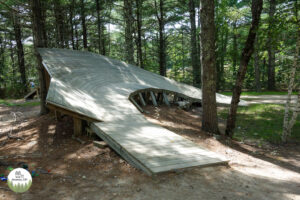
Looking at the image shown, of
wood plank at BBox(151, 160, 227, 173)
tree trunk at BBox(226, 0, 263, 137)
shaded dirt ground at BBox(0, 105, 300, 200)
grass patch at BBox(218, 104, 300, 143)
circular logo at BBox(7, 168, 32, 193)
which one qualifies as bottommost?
grass patch at BBox(218, 104, 300, 143)

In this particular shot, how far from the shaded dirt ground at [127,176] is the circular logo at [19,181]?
0.36ft

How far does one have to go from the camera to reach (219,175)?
13.0ft

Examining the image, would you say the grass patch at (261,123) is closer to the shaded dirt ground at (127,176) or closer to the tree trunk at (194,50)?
the shaded dirt ground at (127,176)

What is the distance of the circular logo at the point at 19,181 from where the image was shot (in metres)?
3.08

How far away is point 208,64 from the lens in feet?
23.4

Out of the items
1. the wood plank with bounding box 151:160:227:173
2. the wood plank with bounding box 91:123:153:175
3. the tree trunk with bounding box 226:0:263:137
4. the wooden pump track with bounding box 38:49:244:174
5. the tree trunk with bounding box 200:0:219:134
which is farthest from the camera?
the tree trunk with bounding box 200:0:219:134

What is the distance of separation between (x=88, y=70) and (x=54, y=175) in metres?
7.00

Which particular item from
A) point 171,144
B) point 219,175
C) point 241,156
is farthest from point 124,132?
point 241,156

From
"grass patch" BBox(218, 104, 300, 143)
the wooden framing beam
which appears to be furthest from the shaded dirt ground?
"grass patch" BBox(218, 104, 300, 143)

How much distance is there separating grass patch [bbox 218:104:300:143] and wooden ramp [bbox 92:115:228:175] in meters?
3.91

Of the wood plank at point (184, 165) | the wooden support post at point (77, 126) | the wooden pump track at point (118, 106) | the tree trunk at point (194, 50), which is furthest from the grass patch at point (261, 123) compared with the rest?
the tree trunk at point (194, 50)

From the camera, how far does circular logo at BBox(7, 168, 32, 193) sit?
3080 mm

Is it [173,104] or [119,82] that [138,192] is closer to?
[119,82]

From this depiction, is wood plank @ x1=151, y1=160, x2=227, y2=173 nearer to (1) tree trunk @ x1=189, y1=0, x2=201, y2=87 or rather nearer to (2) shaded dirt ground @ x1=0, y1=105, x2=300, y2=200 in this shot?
(2) shaded dirt ground @ x1=0, y1=105, x2=300, y2=200
